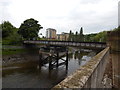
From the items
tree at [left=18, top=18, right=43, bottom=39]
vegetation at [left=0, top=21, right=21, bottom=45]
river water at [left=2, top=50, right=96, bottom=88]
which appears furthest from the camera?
Result: tree at [left=18, top=18, right=43, bottom=39]

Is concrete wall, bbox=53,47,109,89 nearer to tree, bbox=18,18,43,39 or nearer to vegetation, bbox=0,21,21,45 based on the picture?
vegetation, bbox=0,21,21,45

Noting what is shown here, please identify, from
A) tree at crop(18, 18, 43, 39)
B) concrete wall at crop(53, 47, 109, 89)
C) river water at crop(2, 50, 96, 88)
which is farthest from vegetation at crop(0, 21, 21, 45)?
concrete wall at crop(53, 47, 109, 89)

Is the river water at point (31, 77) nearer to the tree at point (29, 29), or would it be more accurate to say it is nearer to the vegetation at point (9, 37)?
the vegetation at point (9, 37)

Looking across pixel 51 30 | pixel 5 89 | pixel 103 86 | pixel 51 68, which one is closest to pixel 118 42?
pixel 51 68

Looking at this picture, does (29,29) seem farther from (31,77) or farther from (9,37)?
(31,77)

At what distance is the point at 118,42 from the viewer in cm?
1967

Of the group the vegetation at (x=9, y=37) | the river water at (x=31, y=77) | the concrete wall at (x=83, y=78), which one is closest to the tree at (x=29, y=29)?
the vegetation at (x=9, y=37)

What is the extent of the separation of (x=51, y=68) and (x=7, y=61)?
10040 mm

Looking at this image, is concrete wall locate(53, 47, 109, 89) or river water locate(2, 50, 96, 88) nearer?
concrete wall locate(53, 47, 109, 89)

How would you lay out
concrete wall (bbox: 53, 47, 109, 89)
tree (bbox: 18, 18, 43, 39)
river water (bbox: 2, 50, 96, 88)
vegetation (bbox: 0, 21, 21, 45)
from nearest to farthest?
1. concrete wall (bbox: 53, 47, 109, 89)
2. river water (bbox: 2, 50, 96, 88)
3. vegetation (bbox: 0, 21, 21, 45)
4. tree (bbox: 18, 18, 43, 39)

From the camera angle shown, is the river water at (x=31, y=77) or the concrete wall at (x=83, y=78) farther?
the river water at (x=31, y=77)

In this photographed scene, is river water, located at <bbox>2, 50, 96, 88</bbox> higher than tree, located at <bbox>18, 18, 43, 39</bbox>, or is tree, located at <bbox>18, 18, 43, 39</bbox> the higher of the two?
tree, located at <bbox>18, 18, 43, 39</bbox>

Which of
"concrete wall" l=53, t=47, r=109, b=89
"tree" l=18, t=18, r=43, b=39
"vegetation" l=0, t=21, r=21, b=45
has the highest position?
"tree" l=18, t=18, r=43, b=39

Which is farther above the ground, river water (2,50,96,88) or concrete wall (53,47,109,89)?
concrete wall (53,47,109,89)
